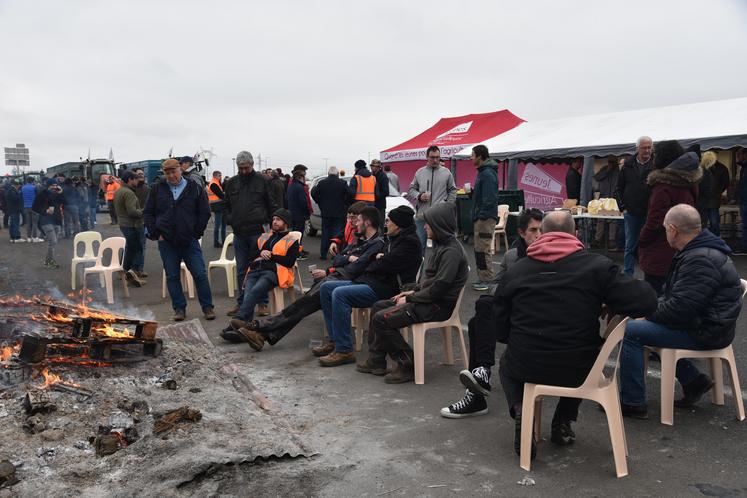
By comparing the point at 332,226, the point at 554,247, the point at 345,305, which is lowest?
the point at 345,305

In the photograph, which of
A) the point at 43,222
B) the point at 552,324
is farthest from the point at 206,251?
the point at 552,324

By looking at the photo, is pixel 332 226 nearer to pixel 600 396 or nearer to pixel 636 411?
pixel 636 411

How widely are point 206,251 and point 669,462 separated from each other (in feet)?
42.6

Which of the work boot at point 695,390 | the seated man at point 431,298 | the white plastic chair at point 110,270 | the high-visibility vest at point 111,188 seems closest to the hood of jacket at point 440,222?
the seated man at point 431,298

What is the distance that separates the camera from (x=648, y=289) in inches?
141

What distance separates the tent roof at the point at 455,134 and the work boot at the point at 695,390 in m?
15.9

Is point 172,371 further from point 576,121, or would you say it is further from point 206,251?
point 576,121

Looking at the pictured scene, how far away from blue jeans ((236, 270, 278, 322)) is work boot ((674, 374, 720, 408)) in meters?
4.42

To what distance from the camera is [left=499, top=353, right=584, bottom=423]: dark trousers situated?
3.91 meters

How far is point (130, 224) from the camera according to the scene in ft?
35.4

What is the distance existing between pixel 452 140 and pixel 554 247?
19.0m

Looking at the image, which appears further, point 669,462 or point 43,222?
point 43,222

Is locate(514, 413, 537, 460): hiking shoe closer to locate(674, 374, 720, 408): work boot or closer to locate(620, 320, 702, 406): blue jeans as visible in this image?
locate(620, 320, 702, 406): blue jeans

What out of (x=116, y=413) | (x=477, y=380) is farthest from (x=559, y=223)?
(x=116, y=413)
